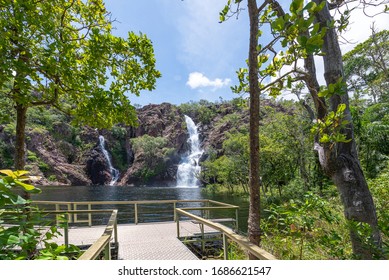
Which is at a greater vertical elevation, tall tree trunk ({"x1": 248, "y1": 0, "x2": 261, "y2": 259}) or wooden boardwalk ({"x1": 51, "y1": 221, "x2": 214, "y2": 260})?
tall tree trunk ({"x1": 248, "y1": 0, "x2": 261, "y2": 259})

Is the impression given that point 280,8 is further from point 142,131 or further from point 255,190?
point 142,131

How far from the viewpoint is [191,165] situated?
140 feet

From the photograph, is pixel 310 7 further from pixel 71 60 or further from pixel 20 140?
pixel 20 140

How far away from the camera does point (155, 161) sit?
47719 mm

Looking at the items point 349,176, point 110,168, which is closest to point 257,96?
point 349,176

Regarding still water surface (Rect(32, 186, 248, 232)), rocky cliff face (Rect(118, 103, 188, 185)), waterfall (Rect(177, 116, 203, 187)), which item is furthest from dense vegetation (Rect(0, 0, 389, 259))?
rocky cliff face (Rect(118, 103, 188, 185))

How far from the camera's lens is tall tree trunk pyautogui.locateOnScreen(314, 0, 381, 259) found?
2.05m

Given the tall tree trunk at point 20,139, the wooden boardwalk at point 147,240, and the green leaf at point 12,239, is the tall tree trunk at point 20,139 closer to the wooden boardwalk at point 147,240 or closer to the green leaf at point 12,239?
the wooden boardwalk at point 147,240

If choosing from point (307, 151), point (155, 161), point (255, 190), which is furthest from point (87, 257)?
point (155, 161)

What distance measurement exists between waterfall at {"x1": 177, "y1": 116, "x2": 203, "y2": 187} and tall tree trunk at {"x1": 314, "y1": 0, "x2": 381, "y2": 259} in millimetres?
35547

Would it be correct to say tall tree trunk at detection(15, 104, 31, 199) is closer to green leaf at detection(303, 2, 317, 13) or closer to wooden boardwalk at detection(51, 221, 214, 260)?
wooden boardwalk at detection(51, 221, 214, 260)

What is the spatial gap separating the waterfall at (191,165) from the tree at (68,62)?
3338cm

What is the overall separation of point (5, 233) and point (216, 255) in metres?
5.07

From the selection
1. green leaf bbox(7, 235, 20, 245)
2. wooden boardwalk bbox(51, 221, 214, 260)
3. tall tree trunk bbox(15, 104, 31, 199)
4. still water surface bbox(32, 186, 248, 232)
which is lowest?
still water surface bbox(32, 186, 248, 232)
